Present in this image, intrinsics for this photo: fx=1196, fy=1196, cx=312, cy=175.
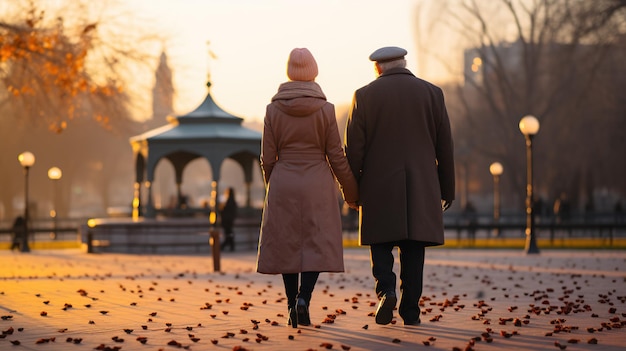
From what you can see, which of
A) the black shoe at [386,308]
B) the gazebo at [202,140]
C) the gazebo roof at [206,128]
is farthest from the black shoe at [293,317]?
the gazebo roof at [206,128]

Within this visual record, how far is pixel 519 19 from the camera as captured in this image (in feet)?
156

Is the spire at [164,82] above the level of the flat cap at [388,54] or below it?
above

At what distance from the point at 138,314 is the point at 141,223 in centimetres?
1947

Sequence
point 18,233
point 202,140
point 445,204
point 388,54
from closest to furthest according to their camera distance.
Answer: point 388,54 < point 445,204 < point 202,140 < point 18,233

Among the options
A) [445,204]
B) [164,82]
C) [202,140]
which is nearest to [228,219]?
[202,140]

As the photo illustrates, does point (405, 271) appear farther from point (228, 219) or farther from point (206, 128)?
point (206, 128)

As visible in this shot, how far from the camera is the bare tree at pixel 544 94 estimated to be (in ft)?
136

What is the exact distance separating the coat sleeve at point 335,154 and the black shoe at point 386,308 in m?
0.93

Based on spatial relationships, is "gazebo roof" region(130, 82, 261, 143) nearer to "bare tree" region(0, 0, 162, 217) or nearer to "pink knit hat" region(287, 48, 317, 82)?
"bare tree" region(0, 0, 162, 217)

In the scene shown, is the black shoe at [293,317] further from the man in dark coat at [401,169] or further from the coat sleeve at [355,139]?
the coat sleeve at [355,139]

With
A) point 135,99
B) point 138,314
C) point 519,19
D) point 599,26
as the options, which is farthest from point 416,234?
point 519,19

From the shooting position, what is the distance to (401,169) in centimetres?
942

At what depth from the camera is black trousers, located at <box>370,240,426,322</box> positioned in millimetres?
9375

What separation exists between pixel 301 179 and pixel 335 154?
331 mm
